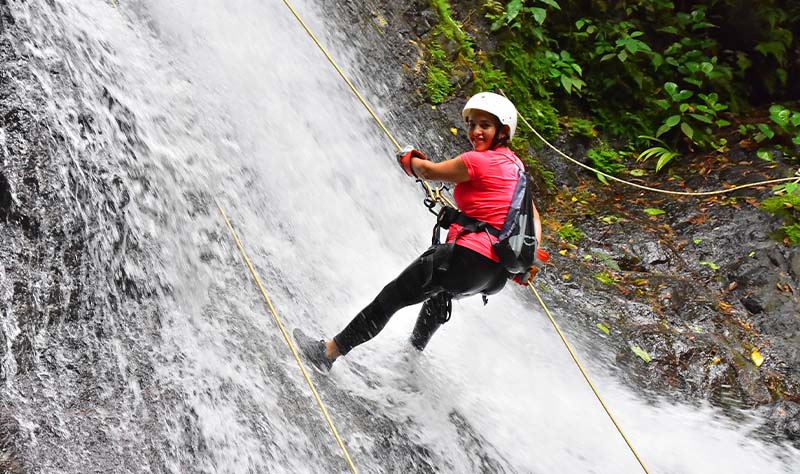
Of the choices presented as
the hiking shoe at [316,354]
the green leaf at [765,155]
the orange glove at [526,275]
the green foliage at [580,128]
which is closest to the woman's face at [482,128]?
the orange glove at [526,275]

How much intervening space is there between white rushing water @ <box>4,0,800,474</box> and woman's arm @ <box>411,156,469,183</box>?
130cm

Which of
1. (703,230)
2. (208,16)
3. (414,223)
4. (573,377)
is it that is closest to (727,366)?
(573,377)

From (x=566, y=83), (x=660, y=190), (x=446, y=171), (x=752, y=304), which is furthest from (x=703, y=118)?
(x=446, y=171)

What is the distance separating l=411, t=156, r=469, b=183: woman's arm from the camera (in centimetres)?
347

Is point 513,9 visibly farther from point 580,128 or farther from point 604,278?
point 604,278

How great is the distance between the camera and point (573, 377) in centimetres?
529

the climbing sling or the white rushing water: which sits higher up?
the climbing sling

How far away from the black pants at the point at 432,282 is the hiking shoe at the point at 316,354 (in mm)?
141

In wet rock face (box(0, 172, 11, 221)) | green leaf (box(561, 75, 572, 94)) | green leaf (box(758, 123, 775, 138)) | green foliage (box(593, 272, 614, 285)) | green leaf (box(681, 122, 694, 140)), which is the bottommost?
wet rock face (box(0, 172, 11, 221))

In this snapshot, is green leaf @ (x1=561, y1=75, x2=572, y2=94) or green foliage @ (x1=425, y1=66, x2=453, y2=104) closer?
green foliage @ (x1=425, y1=66, x2=453, y2=104)

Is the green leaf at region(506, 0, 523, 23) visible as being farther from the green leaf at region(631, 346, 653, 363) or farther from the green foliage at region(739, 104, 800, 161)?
the green leaf at region(631, 346, 653, 363)

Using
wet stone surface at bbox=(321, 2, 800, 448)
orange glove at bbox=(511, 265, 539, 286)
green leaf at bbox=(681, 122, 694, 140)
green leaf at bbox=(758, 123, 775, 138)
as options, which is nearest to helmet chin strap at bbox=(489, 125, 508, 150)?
orange glove at bbox=(511, 265, 539, 286)

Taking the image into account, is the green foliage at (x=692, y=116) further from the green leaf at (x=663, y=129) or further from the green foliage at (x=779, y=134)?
the green foliage at (x=779, y=134)

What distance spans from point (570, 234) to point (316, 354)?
358 cm
